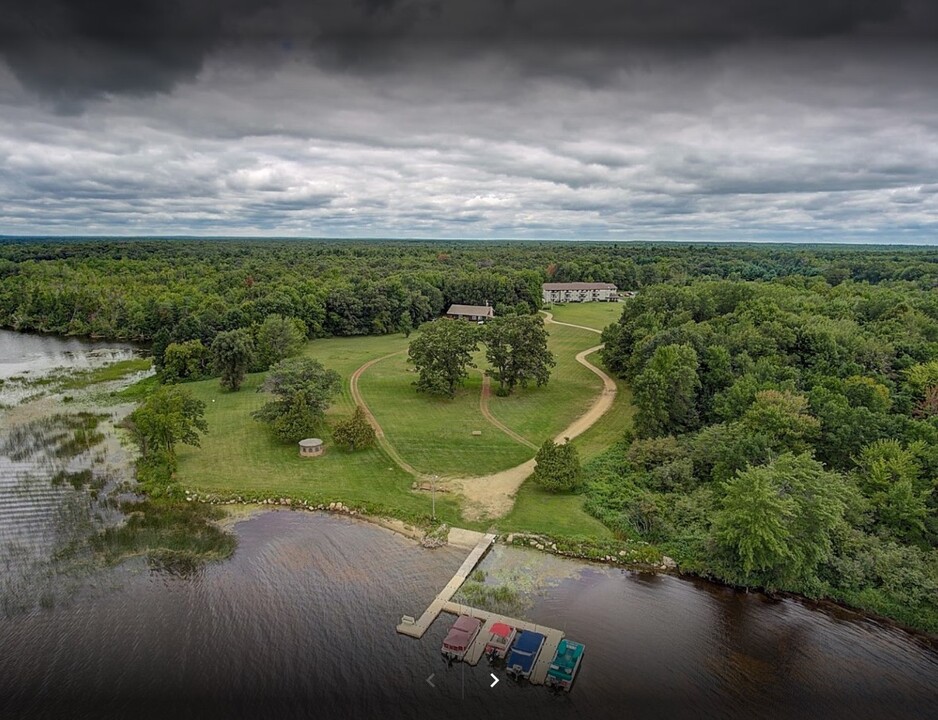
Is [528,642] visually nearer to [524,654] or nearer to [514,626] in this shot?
[524,654]

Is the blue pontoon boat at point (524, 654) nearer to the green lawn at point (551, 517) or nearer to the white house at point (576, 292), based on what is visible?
the green lawn at point (551, 517)

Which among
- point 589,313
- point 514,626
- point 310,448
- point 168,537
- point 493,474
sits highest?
point 589,313

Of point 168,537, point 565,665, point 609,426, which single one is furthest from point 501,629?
point 609,426

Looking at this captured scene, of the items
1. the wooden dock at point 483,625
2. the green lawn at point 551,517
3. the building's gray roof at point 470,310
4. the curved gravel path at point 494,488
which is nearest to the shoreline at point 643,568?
the green lawn at point 551,517

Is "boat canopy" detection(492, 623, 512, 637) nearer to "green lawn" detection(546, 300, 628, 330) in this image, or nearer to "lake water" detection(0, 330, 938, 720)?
"lake water" detection(0, 330, 938, 720)

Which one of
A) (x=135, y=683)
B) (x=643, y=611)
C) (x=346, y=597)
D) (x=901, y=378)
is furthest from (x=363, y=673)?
(x=901, y=378)

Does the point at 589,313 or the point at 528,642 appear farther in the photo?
the point at 589,313
